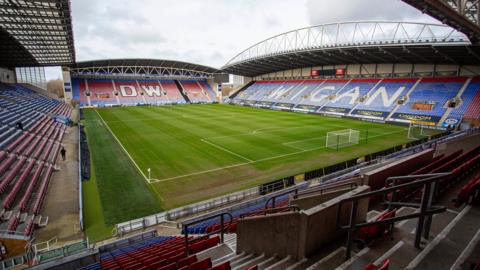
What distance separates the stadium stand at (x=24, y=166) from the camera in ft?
37.1

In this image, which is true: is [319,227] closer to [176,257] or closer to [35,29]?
[176,257]

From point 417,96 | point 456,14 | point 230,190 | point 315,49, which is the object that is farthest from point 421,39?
point 230,190

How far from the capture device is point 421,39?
35031mm

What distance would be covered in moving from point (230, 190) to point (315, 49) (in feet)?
132

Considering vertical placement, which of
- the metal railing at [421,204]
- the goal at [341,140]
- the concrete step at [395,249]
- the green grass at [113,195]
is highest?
the metal railing at [421,204]

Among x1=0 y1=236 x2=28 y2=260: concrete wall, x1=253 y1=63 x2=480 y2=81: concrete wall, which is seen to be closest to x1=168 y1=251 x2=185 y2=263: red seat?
x1=0 y1=236 x2=28 y2=260: concrete wall

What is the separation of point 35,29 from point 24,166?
18.7m

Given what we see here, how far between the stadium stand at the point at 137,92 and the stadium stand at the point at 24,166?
37.3m

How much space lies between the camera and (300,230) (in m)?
4.16

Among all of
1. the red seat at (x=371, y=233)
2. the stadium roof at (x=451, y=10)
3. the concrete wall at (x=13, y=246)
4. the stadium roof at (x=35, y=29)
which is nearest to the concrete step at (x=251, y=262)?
the red seat at (x=371, y=233)

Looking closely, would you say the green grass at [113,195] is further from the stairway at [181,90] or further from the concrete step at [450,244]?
the stairway at [181,90]

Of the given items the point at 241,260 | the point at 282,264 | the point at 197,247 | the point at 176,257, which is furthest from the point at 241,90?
the point at 282,264

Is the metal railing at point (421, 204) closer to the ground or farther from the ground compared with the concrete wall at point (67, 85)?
closer to the ground

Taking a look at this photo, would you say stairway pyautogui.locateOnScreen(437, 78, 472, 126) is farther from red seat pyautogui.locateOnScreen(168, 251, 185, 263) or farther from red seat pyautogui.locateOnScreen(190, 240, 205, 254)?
red seat pyautogui.locateOnScreen(168, 251, 185, 263)
